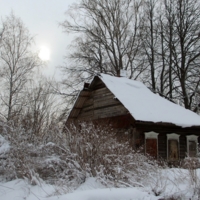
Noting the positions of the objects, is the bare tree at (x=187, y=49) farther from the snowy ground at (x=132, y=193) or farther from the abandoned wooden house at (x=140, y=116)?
the snowy ground at (x=132, y=193)

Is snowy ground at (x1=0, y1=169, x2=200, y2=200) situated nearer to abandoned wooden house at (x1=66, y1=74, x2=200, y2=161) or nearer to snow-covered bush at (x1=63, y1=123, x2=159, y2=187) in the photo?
snow-covered bush at (x1=63, y1=123, x2=159, y2=187)

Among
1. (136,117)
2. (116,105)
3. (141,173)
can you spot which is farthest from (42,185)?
(116,105)

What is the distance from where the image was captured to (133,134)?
13.7m

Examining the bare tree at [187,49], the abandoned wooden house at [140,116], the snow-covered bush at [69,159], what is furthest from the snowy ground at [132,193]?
the bare tree at [187,49]

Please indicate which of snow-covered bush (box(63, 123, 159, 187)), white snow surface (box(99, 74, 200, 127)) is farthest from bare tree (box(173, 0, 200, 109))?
snow-covered bush (box(63, 123, 159, 187))

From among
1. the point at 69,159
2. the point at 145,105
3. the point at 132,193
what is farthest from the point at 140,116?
the point at 132,193

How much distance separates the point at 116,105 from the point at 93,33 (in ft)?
38.9

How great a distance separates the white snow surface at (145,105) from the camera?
44.8 ft

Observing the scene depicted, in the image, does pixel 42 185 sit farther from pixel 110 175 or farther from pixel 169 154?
pixel 169 154

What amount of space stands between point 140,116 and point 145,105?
209cm

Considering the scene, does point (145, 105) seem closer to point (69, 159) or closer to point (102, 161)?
point (102, 161)

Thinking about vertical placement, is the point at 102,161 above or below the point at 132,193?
above

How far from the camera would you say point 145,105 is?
49.2ft

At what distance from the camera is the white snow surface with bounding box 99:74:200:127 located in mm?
13648
